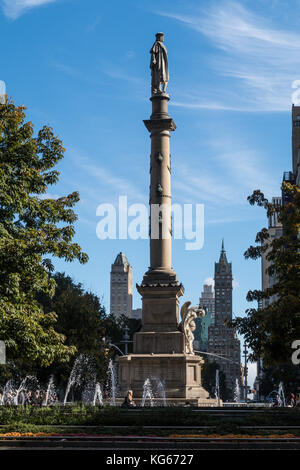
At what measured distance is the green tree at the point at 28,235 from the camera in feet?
67.1

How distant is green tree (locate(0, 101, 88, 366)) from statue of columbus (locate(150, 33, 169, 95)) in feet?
54.7

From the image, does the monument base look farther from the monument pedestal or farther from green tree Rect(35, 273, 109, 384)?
green tree Rect(35, 273, 109, 384)

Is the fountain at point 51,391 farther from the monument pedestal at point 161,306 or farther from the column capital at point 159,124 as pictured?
the column capital at point 159,124

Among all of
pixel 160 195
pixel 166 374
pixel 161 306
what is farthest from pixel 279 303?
pixel 160 195

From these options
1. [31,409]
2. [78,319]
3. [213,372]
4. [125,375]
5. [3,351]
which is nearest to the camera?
[3,351]

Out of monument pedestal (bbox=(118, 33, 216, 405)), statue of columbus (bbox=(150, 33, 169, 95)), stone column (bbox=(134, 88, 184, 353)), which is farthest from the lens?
statue of columbus (bbox=(150, 33, 169, 95))

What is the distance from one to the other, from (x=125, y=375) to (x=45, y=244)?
50.1 feet

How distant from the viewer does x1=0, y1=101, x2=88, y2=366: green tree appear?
805 inches

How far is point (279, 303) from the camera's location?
77.3 feet

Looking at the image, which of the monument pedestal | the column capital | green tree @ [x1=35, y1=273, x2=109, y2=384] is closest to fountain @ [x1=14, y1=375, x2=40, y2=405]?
green tree @ [x1=35, y1=273, x2=109, y2=384]

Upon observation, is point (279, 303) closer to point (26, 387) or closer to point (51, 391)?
point (51, 391)
